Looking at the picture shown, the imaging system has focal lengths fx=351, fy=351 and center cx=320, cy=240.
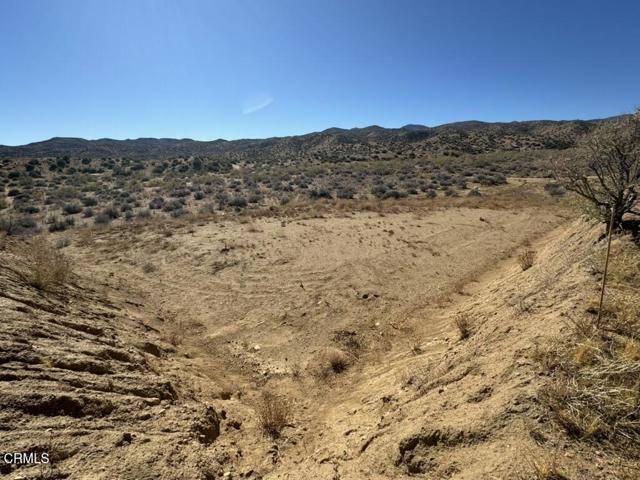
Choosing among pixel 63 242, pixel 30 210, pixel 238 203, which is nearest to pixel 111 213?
pixel 30 210

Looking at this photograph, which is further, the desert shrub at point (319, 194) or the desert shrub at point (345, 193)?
the desert shrub at point (345, 193)

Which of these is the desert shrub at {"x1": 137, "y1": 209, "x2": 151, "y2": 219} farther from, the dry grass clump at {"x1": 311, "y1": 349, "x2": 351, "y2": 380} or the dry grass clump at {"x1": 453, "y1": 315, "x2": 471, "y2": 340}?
the dry grass clump at {"x1": 453, "y1": 315, "x2": 471, "y2": 340}

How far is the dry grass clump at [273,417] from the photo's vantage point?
4.32 meters

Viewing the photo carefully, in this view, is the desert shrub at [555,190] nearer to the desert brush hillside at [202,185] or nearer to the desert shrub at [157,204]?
the desert brush hillside at [202,185]

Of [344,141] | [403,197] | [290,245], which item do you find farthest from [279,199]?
[344,141]

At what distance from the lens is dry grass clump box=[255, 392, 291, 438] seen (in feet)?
14.2

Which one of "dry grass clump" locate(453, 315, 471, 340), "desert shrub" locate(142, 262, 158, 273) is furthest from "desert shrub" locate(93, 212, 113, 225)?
"dry grass clump" locate(453, 315, 471, 340)

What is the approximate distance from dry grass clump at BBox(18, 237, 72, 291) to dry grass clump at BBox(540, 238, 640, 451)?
7633 mm

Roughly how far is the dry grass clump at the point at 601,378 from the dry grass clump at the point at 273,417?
9.58ft

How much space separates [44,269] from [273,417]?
5350 mm

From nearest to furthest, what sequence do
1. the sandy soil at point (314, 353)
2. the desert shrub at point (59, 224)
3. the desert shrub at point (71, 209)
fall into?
the sandy soil at point (314, 353) < the desert shrub at point (59, 224) < the desert shrub at point (71, 209)

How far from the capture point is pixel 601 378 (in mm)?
3143

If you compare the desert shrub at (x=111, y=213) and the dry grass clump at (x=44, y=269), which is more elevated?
the desert shrub at (x=111, y=213)

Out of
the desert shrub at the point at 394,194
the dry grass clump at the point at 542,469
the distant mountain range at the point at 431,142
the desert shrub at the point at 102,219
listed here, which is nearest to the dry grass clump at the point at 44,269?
the dry grass clump at the point at 542,469
